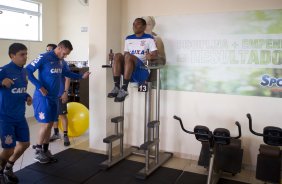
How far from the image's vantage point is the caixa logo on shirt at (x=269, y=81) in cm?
349

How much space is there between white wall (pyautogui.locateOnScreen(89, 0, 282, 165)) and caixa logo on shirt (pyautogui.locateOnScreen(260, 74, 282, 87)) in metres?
0.20

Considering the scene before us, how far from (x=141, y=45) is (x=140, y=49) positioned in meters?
0.06

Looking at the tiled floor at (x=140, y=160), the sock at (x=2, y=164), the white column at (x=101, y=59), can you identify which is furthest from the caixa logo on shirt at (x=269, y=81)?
the sock at (x=2, y=164)

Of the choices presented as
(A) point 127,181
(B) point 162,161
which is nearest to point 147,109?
(B) point 162,161

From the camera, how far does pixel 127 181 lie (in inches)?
132

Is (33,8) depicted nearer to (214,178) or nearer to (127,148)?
(127,148)

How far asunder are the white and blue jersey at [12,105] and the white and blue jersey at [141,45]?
146 centimetres

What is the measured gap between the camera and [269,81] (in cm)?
354

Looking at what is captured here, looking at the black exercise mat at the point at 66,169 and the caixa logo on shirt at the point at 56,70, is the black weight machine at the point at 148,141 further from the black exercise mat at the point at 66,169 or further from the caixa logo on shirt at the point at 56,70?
the caixa logo on shirt at the point at 56,70

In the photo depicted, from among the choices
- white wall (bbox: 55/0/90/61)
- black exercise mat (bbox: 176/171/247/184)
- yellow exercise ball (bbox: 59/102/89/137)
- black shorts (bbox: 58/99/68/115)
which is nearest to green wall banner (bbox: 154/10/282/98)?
black exercise mat (bbox: 176/171/247/184)

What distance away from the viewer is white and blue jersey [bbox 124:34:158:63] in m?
3.63

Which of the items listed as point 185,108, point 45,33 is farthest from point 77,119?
point 45,33

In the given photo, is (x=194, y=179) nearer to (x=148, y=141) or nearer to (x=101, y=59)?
(x=148, y=141)

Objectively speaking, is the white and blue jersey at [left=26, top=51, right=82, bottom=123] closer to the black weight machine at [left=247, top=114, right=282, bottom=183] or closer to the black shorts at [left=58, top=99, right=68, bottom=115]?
the black shorts at [left=58, top=99, right=68, bottom=115]
